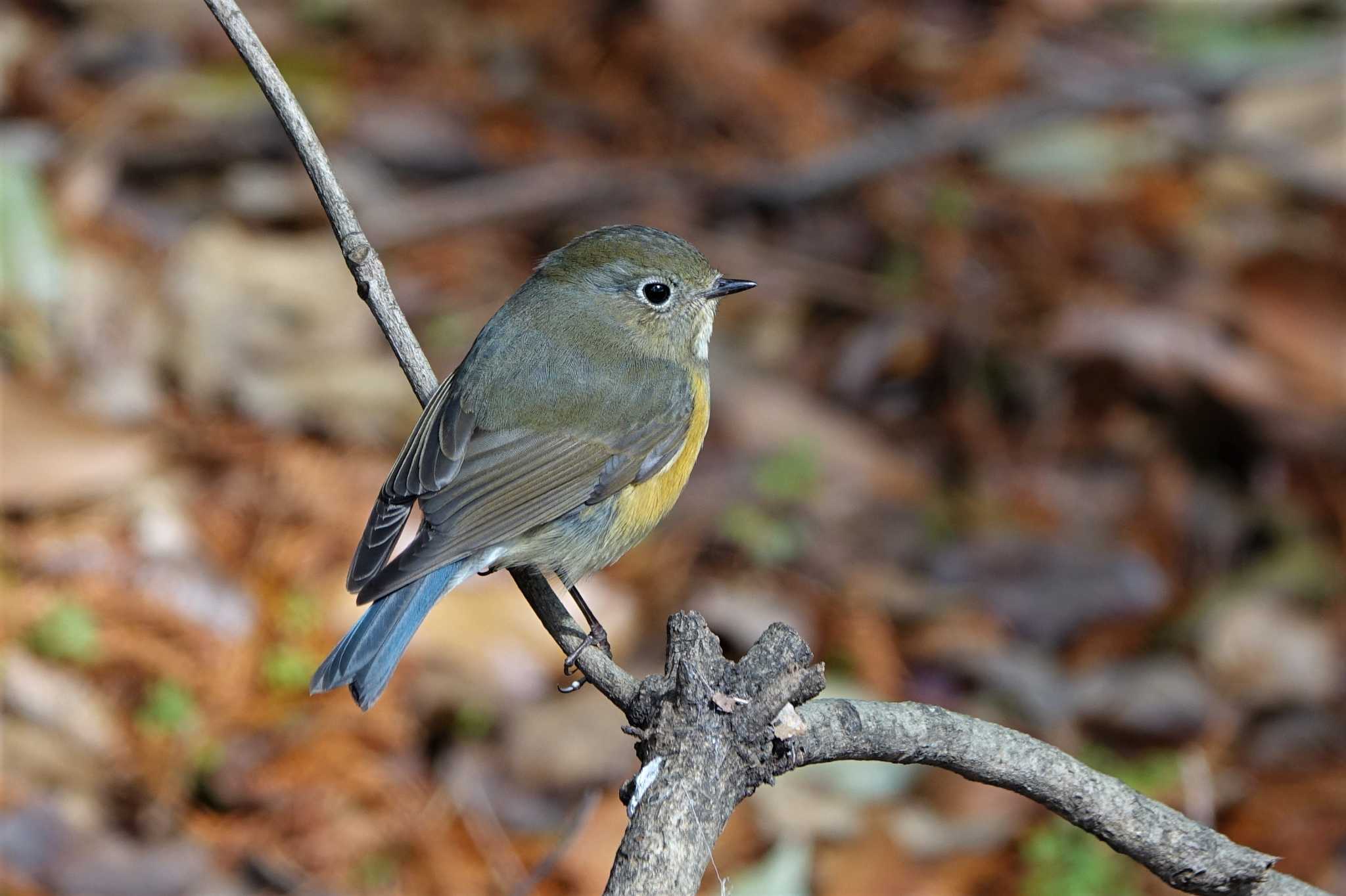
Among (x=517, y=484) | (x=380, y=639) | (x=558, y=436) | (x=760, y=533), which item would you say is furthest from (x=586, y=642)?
(x=760, y=533)

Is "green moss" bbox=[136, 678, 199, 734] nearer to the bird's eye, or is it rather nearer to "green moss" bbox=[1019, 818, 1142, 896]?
the bird's eye

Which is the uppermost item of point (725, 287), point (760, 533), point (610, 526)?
point (760, 533)

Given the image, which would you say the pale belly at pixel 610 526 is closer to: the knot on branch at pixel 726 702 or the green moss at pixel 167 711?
the knot on branch at pixel 726 702

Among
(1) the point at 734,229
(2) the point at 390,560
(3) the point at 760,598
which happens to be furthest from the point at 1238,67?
(2) the point at 390,560

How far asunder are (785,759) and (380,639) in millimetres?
901

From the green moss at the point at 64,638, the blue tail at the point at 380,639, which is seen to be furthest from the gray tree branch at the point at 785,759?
the green moss at the point at 64,638

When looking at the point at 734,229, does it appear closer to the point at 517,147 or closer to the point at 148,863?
the point at 517,147

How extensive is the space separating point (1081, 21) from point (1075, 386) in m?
2.74

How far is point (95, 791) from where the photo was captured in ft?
11.8

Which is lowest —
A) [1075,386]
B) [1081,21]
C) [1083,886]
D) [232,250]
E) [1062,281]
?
[1083,886]

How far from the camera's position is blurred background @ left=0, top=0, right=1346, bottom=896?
146 inches

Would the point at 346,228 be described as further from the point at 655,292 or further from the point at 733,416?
the point at 733,416

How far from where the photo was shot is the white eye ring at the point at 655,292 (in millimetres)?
3434

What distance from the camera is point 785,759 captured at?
1.91 metres
